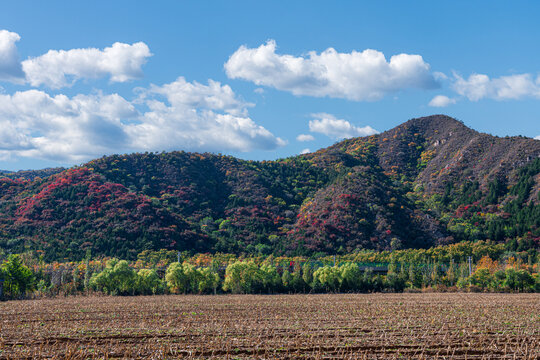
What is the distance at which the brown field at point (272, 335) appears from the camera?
18328mm

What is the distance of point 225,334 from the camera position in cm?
2342

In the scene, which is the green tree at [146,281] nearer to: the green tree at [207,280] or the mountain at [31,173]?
the green tree at [207,280]

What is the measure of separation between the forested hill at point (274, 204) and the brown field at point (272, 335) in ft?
199

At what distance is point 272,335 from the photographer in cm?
2295

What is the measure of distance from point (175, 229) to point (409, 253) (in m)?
48.7

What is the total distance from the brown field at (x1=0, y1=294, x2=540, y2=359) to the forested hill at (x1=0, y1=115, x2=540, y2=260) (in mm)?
60729

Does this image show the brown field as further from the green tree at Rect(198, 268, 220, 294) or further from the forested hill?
the forested hill

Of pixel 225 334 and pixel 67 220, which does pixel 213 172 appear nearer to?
pixel 67 220

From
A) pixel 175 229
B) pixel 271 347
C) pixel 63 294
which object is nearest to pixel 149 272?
pixel 63 294

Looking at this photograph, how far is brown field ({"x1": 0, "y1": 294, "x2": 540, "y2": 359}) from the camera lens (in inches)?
722

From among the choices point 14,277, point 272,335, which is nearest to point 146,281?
point 14,277

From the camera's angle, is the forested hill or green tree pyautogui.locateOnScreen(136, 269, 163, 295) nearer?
green tree pyautogui.locateOnScreen(136, 269, 163, 295)

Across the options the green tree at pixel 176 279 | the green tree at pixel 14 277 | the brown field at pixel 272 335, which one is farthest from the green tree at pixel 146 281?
the brown field at pixel 272 335

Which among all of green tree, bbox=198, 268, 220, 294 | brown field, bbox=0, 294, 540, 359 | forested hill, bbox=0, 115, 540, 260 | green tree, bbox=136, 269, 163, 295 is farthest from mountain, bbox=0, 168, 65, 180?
brown field, bbox=0, 294, 540, 359
